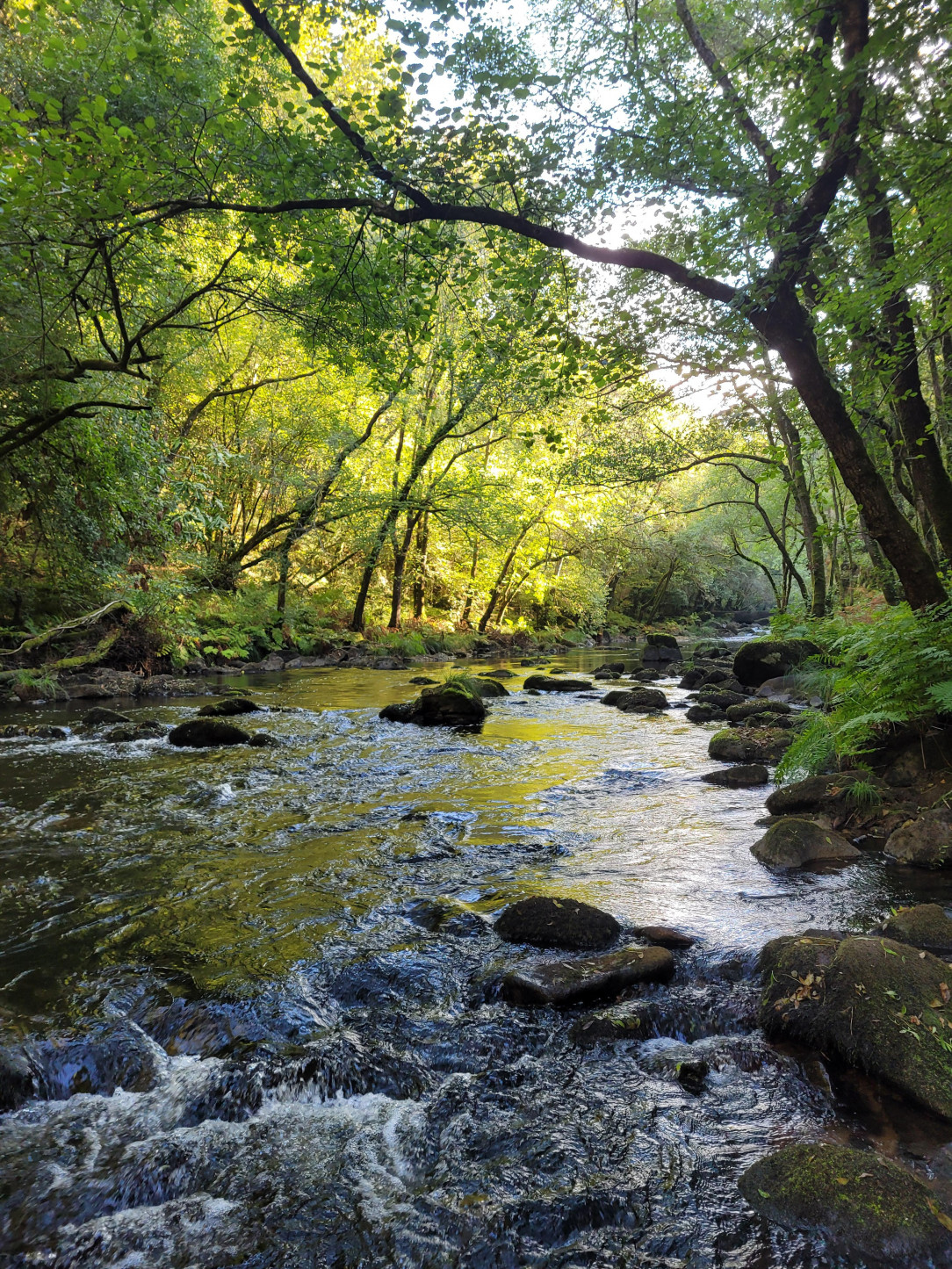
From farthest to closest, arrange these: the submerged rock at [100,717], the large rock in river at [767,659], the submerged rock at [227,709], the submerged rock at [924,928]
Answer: the large rock in river at [767,659] < the submerged rock at [227,709] < the submerged rock at [100,717] < the submerged rock at [924,928]

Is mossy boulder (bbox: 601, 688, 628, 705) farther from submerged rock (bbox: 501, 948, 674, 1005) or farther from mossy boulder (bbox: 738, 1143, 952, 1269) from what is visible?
mossy boulder (bbox: 738, 1143, 952, 1269)

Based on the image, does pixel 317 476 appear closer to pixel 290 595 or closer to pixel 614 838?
pixel 290 595

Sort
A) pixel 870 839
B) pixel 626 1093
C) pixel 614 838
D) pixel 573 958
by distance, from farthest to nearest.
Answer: pixel 614 838 < pixel 870 839 < pixel 573 958 < pixel 626 1093

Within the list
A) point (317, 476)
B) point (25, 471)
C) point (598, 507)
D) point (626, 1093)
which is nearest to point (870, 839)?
point (626, 1093)

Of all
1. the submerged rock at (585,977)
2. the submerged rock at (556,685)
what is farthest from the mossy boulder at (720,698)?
the submerged rock at (585,977)

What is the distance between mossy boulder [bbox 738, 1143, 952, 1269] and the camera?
2.15m

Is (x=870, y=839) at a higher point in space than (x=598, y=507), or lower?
lower

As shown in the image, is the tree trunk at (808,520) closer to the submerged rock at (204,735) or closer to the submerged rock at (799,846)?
the submerged rock at (799,846)

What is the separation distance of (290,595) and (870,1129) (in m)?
23.9

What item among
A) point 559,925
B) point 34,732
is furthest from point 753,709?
point 34,732

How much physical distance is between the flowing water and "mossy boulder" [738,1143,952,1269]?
0.10m

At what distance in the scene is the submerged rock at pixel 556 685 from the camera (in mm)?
17891

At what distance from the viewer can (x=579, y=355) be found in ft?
26.4

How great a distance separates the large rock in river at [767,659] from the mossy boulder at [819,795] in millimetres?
10387
